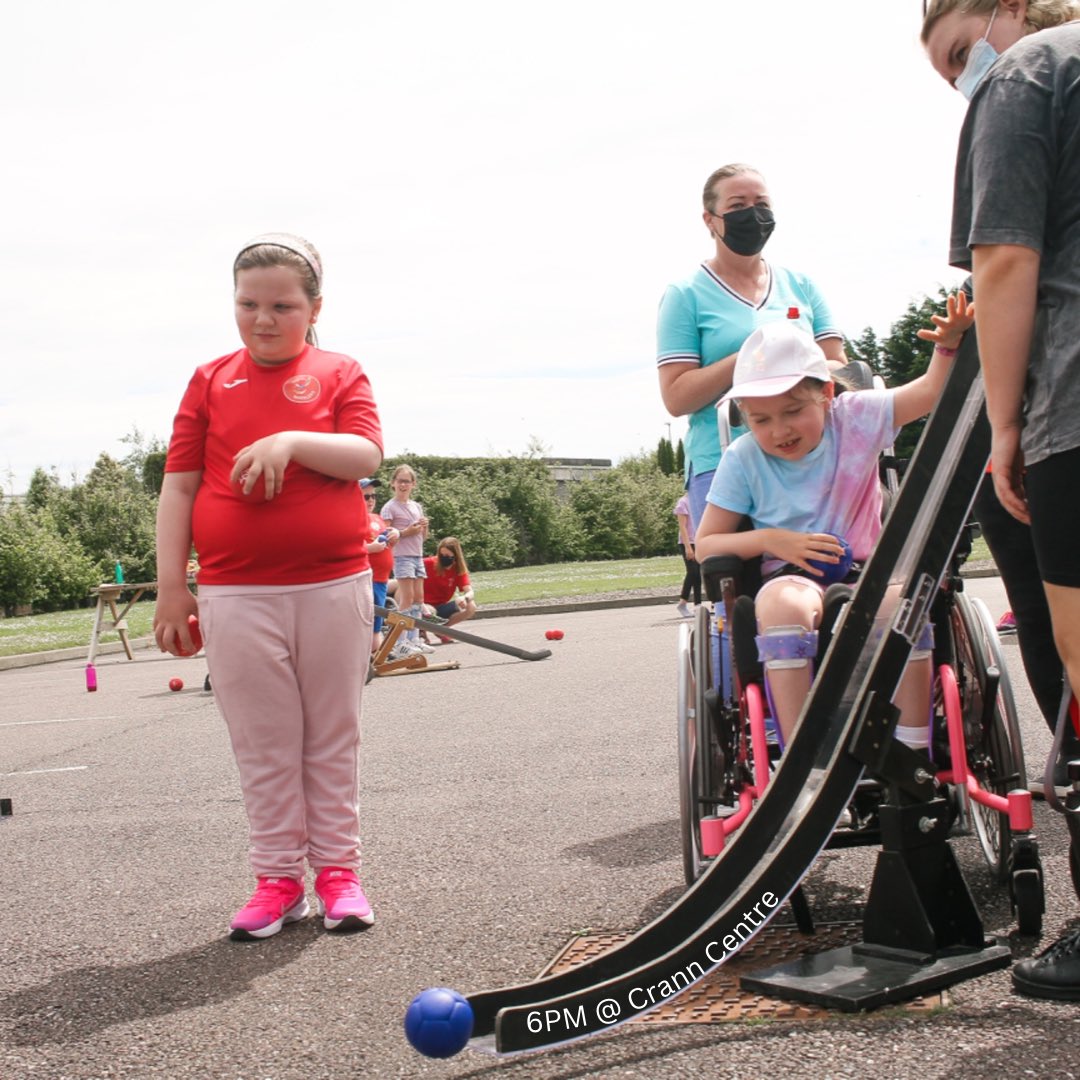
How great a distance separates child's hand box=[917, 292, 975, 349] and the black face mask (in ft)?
3.99

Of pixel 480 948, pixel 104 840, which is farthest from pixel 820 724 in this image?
pixel 104 840

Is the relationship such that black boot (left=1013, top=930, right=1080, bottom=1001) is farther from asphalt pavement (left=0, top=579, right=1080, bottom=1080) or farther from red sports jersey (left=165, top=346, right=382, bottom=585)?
red sports jersey (left=165, top=346, right=382, bottom=585)

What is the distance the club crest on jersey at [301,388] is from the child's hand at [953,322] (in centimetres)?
162

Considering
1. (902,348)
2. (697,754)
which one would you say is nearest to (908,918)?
(697,754)

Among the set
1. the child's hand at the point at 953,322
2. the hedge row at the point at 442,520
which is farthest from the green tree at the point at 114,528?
the child's hand at the point at 953,322

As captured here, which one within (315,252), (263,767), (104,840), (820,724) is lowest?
(104,840)

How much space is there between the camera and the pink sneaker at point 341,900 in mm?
3615

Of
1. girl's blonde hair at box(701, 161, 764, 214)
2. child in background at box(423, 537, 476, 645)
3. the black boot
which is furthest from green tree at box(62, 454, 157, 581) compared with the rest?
the black boot

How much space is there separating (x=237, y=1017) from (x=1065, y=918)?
1882mm

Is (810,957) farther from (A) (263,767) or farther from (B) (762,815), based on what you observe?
(A) (263,767)

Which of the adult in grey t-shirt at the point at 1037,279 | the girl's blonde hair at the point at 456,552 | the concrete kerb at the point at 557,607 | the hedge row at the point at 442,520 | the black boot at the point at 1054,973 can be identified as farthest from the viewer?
the hedge row at the point at 442,520

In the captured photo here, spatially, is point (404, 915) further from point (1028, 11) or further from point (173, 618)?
point (1028, 11)

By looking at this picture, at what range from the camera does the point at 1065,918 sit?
10.5ft

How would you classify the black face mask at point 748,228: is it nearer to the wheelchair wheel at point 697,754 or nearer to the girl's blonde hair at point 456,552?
the wheelchair wheel at point 697,754
